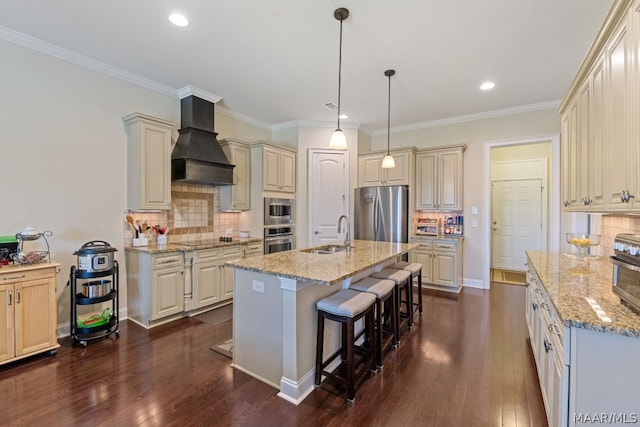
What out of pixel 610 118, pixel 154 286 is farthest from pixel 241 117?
pixel 610 118

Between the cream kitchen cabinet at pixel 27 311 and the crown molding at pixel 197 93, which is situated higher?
the crown molding at pixel 197 93

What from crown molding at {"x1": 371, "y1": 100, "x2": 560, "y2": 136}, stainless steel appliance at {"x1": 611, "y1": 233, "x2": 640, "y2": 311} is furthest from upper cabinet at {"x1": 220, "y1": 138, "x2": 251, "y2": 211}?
stainless steel appliance at {"x1": 611, "y1": 233, "x2": 640, "y2": 311}

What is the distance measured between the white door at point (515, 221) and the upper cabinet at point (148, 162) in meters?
6.39

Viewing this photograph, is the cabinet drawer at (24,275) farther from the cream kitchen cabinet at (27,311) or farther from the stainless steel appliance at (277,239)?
the stainless steel appliance at (277,239)

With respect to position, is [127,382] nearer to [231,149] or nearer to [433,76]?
[231,149]

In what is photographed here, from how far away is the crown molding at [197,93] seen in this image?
3.83 metres

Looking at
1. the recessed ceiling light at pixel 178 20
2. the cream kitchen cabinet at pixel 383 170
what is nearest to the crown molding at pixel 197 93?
the recessed ceiling light at pixel 178 20

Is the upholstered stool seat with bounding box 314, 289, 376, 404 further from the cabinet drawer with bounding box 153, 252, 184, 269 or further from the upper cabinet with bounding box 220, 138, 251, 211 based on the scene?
the upper cabinet with bounding box 220, 138, 251, 211

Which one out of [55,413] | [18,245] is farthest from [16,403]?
[18,245]

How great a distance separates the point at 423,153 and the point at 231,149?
3226mm

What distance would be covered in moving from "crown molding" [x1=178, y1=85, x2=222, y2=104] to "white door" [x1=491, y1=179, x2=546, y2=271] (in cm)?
589

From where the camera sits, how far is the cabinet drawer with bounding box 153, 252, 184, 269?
3275 mm

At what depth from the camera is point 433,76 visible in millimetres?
3518

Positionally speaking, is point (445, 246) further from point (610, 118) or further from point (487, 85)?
point (610, 118)
